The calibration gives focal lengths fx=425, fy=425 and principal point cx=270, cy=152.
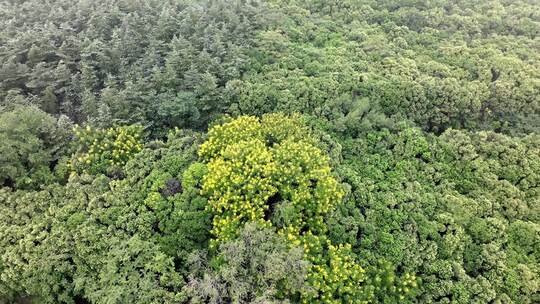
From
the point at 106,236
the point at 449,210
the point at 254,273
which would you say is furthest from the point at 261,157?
the point at 449,210

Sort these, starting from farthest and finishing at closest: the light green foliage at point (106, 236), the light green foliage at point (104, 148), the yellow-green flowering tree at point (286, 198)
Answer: the light green foliage at point (104, 148) → the light green foliage at point (106, 236) → the yellow-green flowering tree at point (286, 198)

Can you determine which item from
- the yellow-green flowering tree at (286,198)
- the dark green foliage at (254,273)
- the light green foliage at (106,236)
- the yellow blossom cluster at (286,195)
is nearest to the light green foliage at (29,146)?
the light green foliage at (106,236)

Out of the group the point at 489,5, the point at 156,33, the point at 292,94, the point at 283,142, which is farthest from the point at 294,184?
the point at 489,5

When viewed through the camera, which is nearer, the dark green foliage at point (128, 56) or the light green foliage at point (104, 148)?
the light green foliage at point (104, 148)

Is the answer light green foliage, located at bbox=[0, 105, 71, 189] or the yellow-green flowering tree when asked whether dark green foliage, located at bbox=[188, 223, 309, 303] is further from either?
light green foliage, located at bbox=[0, 105, 71, 189]

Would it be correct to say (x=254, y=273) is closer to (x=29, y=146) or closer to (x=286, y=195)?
(x=286, y=195)

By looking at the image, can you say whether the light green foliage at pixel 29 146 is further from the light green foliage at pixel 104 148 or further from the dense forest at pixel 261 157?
the light green foliage at pixel 104 148

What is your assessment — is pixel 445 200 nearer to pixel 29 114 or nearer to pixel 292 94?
pixel 292 94
